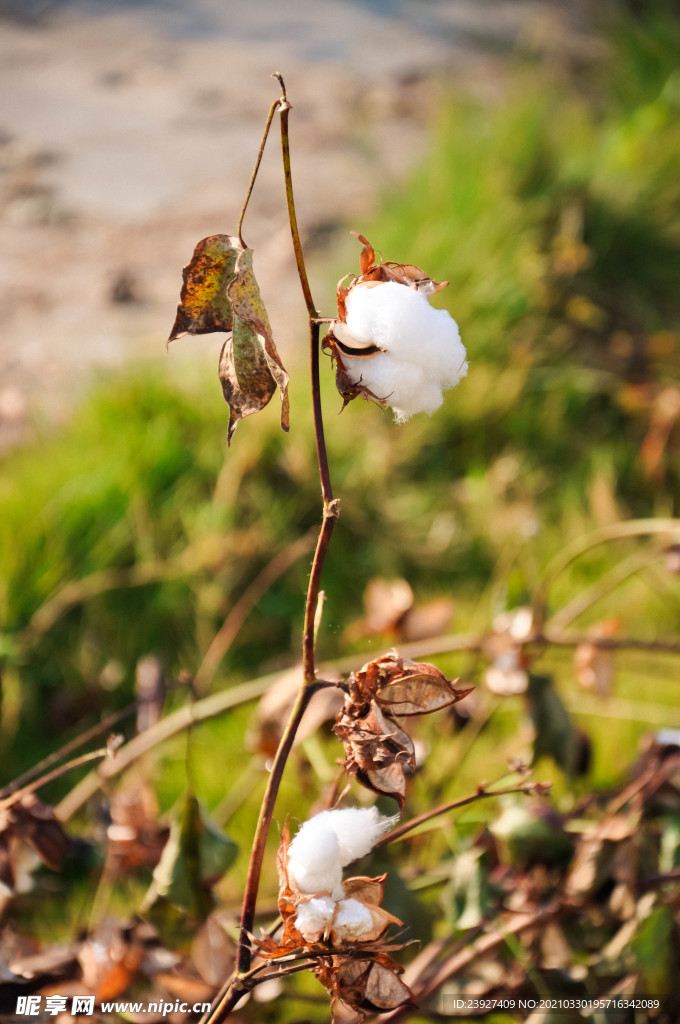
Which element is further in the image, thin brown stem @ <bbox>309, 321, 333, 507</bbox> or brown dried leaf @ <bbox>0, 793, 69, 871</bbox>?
brown dried leaf @ <bbox>0, 793, 69, 871</bbox>

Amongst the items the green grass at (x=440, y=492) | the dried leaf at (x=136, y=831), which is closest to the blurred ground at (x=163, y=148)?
the green grass at (x=440, y=492)

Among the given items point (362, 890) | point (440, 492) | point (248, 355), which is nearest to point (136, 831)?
point (362, 890)

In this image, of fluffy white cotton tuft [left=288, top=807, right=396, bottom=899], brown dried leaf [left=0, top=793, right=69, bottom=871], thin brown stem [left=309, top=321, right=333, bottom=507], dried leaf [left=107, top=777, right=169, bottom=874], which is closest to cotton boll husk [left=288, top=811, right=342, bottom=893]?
fluffy white cotton tuft [left=288, top=807, right=396, bottom=899]

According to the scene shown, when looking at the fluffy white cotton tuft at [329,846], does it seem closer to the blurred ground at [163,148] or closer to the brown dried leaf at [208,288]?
the brown dried leaf at [208,288]

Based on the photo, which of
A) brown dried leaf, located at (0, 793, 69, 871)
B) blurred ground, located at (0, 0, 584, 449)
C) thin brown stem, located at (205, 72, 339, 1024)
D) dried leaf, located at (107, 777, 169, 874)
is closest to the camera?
thin brown stem, located at (205, 72, 339, 1024)

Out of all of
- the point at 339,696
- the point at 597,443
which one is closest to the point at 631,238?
the point at 597,443

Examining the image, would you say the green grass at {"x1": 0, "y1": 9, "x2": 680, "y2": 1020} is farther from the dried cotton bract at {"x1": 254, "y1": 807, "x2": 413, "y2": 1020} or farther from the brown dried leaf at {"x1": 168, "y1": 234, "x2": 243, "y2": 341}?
the brown dried leaf at {"x1": 168, "y1": 234, "x2": 243, "y2": 341}
